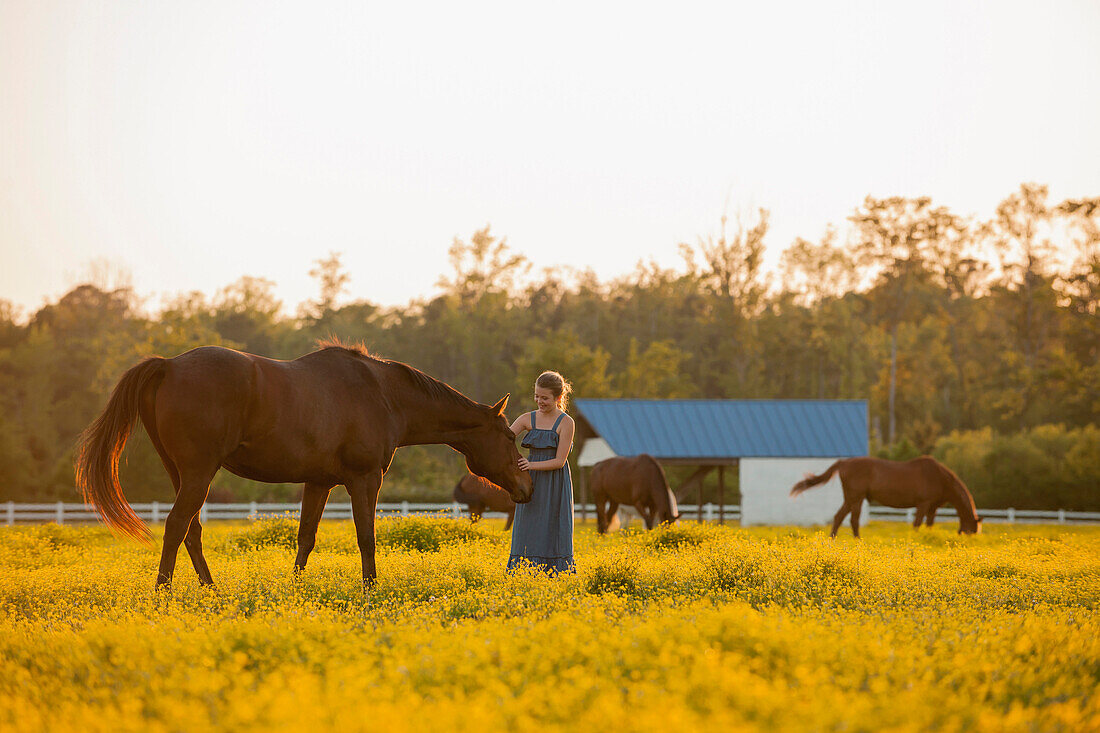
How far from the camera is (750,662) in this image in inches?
211

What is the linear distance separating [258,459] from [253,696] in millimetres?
4412

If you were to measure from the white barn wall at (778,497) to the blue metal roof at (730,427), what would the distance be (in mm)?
419

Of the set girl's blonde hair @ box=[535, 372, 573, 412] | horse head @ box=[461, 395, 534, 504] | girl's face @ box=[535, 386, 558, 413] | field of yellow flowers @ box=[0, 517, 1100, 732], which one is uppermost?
girl's blonde hair @ box=[535, 372, 573, 412]

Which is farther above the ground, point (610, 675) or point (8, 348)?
point (8, 348)

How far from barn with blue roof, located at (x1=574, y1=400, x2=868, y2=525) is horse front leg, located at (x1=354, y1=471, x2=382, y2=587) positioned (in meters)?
21.1

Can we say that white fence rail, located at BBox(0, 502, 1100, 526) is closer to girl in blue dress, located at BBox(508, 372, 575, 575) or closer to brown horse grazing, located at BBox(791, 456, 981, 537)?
Answer: brown horse grazing, located at BBox(791, 456, 981, 537)

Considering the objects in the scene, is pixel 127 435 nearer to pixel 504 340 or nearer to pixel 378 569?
pixel 378 569

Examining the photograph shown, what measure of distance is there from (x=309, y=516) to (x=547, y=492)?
2299mm

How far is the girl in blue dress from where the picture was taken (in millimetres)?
9273

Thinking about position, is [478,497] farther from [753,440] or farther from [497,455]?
[497,455]

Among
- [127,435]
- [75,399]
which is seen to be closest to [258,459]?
[127,435]

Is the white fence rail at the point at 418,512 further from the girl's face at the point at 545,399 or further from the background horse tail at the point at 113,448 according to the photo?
the background horse tail at the point at 113,448

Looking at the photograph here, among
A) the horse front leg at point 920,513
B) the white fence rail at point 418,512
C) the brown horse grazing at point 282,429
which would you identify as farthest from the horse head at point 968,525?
the brown horse grazing at point 282,429

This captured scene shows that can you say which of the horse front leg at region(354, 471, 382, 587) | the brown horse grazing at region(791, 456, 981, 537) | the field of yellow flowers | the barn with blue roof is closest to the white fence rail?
the barn with blue roof
